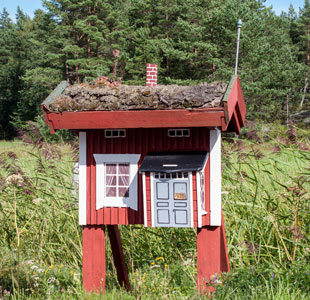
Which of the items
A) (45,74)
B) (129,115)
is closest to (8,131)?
(45,74)

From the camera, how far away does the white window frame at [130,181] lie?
274 cm

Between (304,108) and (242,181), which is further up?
(304,108)

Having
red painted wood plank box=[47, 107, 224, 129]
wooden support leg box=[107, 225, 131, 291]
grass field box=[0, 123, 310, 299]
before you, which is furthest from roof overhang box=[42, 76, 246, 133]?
wooden support leg box=[107, 225, 131, 291]

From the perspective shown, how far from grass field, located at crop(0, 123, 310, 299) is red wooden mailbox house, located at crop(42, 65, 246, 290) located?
45 cm

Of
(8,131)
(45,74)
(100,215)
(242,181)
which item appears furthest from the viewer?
(8,131)

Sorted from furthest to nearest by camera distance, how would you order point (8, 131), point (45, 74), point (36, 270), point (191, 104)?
point (8, 131), point (45, 74), point (36, 270), point (191, 104)

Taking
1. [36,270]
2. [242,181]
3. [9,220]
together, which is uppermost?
[242,181]

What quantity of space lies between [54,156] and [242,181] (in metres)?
2.47

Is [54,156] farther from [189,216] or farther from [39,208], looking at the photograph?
[189,216]

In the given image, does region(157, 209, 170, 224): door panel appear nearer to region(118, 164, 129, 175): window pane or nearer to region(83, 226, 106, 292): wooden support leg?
region(118, 164, 129, 175): window pane

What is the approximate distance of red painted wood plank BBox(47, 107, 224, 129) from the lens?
245 centimetres

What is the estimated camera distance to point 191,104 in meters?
2.51

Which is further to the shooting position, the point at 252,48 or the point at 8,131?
the point at 8,131

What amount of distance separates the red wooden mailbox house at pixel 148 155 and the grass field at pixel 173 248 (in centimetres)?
45
